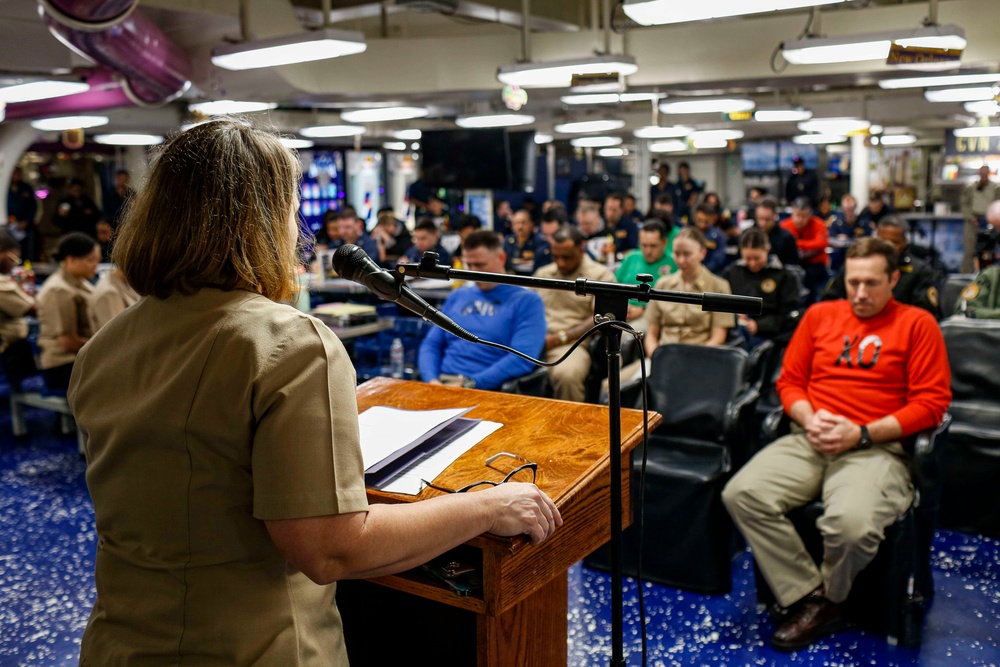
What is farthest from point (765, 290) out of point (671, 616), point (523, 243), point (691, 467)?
point (523, 243)

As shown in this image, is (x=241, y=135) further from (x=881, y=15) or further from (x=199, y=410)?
(x=881, y=15)

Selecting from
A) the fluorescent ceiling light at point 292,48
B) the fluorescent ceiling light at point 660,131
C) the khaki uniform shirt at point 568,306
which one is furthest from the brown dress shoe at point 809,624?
the fluorescent ceiling light at point 660,131

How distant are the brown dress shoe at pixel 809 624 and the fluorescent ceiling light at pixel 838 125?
994cm

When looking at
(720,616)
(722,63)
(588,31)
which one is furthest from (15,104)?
(720,616)

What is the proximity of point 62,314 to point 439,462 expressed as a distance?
15.3 ft

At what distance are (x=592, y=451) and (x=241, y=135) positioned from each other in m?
0.85

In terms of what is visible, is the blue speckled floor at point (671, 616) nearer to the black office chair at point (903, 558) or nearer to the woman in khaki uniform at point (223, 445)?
the black office chair at point (903, 558)

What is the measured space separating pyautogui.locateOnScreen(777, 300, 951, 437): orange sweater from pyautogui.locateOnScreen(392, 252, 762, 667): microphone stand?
7.07 feet

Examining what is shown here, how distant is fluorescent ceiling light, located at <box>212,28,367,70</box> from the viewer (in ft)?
16.2

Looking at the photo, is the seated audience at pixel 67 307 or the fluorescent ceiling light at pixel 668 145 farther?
the fluorescent ceiling light at pixel 668 145

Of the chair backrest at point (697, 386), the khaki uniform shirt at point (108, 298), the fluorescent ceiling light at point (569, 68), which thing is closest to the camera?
the chair backrest at point (697, 386)

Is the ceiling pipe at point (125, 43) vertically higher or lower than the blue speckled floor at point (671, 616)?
higher

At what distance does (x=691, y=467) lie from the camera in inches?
139

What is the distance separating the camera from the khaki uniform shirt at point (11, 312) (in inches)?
232
